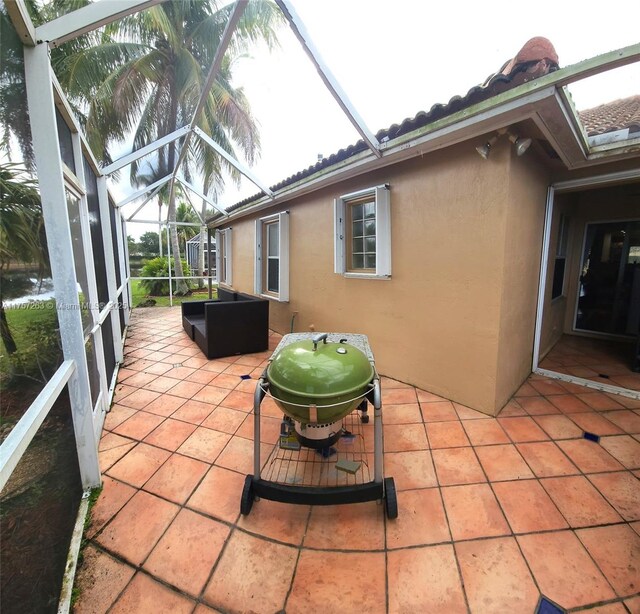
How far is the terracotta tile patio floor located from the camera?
1.51m

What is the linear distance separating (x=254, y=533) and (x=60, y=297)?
1.92 metres

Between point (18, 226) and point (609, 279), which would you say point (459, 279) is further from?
point (609, 279)

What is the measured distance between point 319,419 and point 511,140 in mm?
2955

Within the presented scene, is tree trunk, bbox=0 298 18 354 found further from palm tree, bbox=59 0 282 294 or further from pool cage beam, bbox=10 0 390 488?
palm tree, bbox=59 0 282 294

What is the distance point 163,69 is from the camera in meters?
8.74

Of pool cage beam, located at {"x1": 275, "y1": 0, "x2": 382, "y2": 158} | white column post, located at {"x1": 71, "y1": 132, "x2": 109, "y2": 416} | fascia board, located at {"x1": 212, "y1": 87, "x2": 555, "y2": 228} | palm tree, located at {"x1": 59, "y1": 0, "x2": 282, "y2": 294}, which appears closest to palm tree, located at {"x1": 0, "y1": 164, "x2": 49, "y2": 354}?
white column post, located at {"x1": 71, "y1": 132, "x2": 109, "y2": 416}

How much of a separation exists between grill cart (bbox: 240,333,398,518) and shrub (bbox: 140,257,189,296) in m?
13.2

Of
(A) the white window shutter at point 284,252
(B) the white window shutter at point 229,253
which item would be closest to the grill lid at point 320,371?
(A) the white window shutter at point 284,252

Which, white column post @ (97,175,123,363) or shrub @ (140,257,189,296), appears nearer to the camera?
white column post @ (97,175,123,363)

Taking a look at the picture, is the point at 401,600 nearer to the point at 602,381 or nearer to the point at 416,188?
the point at 416,188

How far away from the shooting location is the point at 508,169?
2.76 meters

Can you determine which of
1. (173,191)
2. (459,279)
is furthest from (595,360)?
(173,191)

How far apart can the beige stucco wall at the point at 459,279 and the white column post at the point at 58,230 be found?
3210 mm

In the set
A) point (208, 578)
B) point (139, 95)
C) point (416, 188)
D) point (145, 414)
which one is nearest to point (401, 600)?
point (208, 578)
